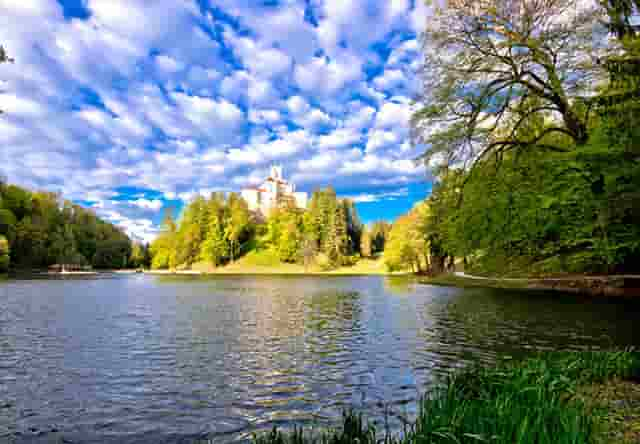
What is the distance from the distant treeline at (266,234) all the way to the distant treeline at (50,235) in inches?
803

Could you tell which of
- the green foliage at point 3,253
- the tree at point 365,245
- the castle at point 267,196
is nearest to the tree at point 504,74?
the green foliage at point 3,253

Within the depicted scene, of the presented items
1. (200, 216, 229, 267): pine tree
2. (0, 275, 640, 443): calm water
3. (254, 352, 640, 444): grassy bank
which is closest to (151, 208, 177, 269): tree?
(200, 216, 229, 267): pine tree

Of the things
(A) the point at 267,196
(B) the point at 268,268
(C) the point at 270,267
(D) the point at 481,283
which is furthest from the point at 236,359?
(A) the point at 267,196

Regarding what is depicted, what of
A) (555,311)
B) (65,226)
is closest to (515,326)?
(555,311)

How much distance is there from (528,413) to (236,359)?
966 centimetres

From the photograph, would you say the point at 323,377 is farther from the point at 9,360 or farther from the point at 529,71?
the point at 529,71

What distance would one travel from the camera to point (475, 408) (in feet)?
18.4

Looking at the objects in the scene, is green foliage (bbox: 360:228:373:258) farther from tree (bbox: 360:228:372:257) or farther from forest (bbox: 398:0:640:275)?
forest (bbox: 398:0:640:275)

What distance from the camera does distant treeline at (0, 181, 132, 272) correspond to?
104 metres

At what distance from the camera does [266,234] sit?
440 feet

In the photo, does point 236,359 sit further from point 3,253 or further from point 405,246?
point 3,253

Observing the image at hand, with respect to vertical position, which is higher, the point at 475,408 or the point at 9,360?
the point at 475,408

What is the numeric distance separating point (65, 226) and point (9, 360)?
12988cm

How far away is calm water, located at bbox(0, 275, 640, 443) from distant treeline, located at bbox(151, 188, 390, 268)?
9101 centimetres
